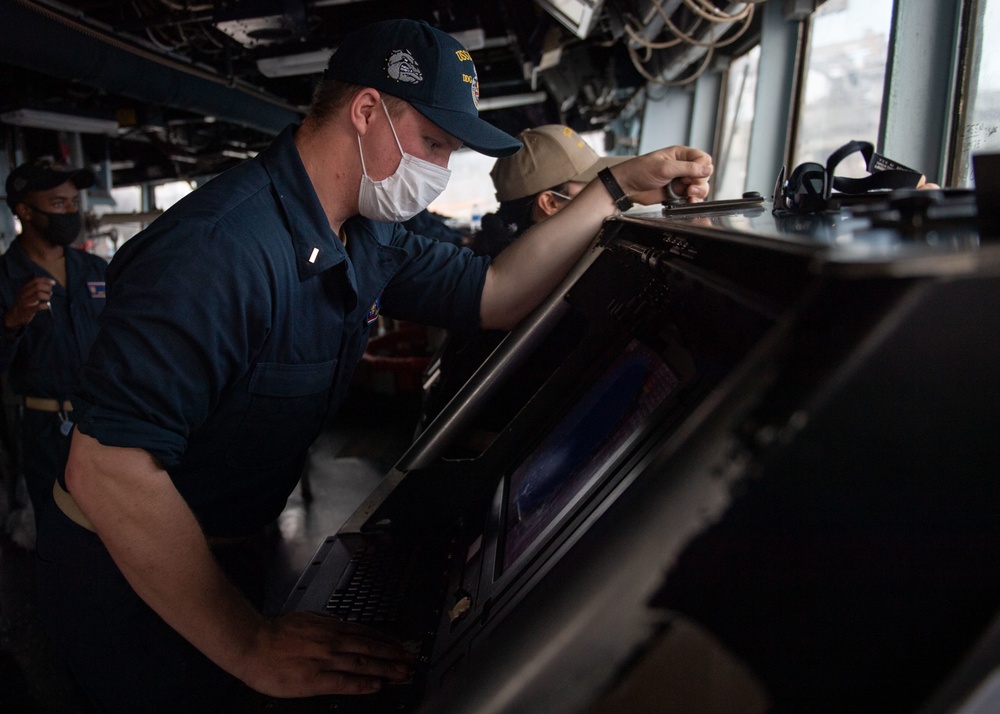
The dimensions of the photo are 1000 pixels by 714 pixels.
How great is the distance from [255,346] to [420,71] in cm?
52

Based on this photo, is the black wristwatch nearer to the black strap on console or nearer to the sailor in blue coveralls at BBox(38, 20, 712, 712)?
the sailor in blue coveralls at BBox(38, 20, 712, 712)

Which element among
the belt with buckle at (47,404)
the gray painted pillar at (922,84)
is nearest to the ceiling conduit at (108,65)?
the belt with buckle at (47,404)

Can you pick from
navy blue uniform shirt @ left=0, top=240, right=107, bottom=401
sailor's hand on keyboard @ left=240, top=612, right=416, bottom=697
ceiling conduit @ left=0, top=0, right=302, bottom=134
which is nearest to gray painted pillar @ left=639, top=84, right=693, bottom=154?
ceiling conduit @ left=0, top=0, right=302, bottom=134

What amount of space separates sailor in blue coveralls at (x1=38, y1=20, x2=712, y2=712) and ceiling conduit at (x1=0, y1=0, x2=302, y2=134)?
2.35 meters

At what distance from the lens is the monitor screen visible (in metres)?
1.04

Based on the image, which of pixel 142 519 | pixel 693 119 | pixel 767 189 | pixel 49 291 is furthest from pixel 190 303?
pixel 693 119

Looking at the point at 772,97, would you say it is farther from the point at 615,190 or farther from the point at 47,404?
the point at 47,404

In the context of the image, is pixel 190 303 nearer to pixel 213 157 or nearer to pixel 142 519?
pixel 142 519

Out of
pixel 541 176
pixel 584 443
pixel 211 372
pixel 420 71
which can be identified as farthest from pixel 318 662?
pixel 541 176

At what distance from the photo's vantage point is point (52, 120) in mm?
4727

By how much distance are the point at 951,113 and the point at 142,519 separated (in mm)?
2632

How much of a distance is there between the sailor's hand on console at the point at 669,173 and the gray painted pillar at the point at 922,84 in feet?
4.92

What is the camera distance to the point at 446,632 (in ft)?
3.27

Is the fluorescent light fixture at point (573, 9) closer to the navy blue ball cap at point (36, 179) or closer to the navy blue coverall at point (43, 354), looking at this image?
the navy blue ball cap at point (36, 179)
